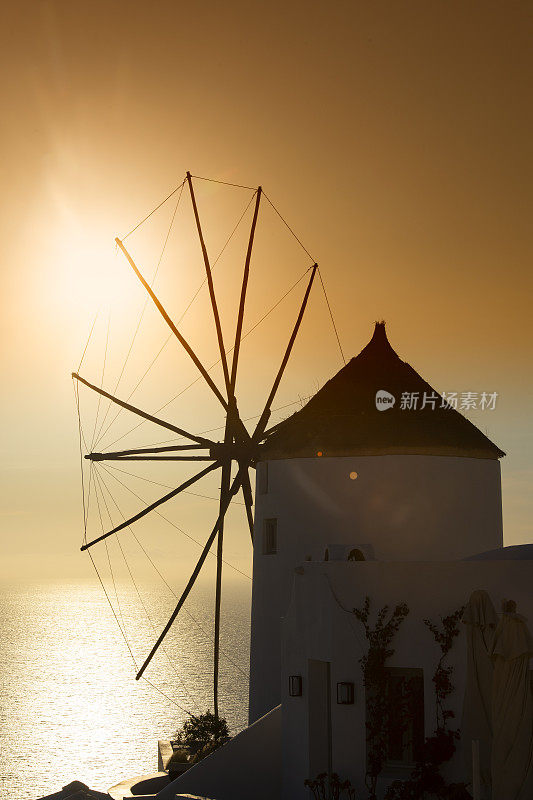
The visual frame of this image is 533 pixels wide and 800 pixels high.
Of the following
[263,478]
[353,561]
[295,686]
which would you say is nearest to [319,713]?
[295,686]

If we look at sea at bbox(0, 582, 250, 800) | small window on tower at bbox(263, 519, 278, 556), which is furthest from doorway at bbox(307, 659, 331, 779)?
sea at bbox(0, 582, 250, 800)

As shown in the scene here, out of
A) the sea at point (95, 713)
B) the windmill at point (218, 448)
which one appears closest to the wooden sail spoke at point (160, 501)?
the windmill at point (218, 448)

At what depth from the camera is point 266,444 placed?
32.4 meters

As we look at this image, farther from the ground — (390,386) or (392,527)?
(390,386)

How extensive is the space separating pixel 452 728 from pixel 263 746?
6.86 metres

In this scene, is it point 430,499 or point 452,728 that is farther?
point 430,499

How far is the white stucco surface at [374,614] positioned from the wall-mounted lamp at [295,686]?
0.56 feet

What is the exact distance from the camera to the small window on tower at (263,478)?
31881 mm

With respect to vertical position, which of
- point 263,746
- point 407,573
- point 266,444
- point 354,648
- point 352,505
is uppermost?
point 266,444

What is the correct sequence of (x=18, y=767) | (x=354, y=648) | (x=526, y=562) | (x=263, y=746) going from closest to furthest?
(x=526, y=562), (x=354, y=648), (x=263, y=746), (x=18, y=767)

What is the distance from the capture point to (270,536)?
31547 millimetres

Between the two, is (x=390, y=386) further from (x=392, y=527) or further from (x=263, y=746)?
(x=263, y=746)

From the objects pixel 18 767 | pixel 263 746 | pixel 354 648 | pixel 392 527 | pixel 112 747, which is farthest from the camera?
pixel 112 747

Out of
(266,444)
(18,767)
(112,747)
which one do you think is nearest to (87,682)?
(112,747)
